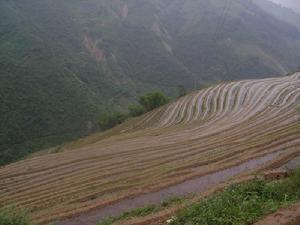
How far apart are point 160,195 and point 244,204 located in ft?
35.1

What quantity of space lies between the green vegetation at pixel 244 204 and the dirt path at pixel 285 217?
644 millimetres

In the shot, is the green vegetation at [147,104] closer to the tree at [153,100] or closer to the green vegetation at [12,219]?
the tree at [153,100]

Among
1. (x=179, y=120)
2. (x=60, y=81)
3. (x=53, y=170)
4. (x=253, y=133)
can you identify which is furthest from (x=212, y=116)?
(x=60, y=81)

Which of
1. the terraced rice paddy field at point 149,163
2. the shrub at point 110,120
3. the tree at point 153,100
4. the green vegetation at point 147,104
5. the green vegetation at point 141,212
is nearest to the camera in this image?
the green vegetation at point 141,212

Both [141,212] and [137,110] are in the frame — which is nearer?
[141,212]

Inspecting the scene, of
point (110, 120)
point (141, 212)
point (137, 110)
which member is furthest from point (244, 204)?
point (110, 120)

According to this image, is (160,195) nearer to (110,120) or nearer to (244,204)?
(244,204)

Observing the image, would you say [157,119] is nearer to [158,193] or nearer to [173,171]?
[173,171]

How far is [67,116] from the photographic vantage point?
156 m

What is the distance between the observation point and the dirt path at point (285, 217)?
14080mm

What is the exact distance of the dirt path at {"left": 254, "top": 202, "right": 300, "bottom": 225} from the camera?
1408 centimetres

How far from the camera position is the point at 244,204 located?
55.0 feet

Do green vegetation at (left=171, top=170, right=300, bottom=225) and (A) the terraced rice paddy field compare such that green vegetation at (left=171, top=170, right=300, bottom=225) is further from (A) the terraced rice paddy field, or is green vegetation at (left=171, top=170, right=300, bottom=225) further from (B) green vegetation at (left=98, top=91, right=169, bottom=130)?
(B) green vegetation at (left=98, top=91, right=169, bottom=130)

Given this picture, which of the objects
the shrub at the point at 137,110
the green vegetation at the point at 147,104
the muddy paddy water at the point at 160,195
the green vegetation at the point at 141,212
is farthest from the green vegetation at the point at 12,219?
the green vegetation at the point at 147,104
